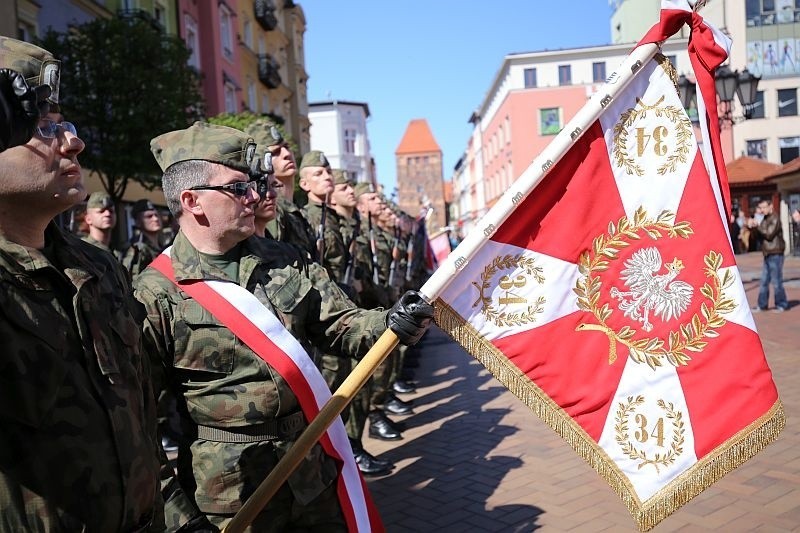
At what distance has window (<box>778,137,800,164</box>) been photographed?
44.5 meters

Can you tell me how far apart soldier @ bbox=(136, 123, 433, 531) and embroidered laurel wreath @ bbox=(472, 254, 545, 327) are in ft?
1.25

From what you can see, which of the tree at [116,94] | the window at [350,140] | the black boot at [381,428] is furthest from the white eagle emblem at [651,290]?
the window at [350,140]

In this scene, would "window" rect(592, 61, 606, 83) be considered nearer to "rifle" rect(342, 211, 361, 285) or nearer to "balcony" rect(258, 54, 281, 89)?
"balcony" rect(258, 54, 281, 89)

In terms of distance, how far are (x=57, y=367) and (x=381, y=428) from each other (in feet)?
17.4

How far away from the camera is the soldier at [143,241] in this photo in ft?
28.6

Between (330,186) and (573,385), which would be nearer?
(573,385)

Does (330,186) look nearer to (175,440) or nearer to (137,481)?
(175,440)

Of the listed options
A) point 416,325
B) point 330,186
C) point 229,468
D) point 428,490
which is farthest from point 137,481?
point 330,186

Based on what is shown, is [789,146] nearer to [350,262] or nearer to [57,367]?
[350,262]

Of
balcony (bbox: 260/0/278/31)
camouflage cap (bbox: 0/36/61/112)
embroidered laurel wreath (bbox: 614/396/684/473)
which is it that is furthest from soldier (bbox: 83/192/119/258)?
balcony (bbox: 260/0/278/31)

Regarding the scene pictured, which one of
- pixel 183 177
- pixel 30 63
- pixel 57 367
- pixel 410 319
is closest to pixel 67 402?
pixel 57 367

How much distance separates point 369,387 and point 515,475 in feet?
4.43

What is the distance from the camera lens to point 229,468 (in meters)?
2.53

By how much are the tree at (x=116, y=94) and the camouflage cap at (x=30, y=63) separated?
11.7 metres
